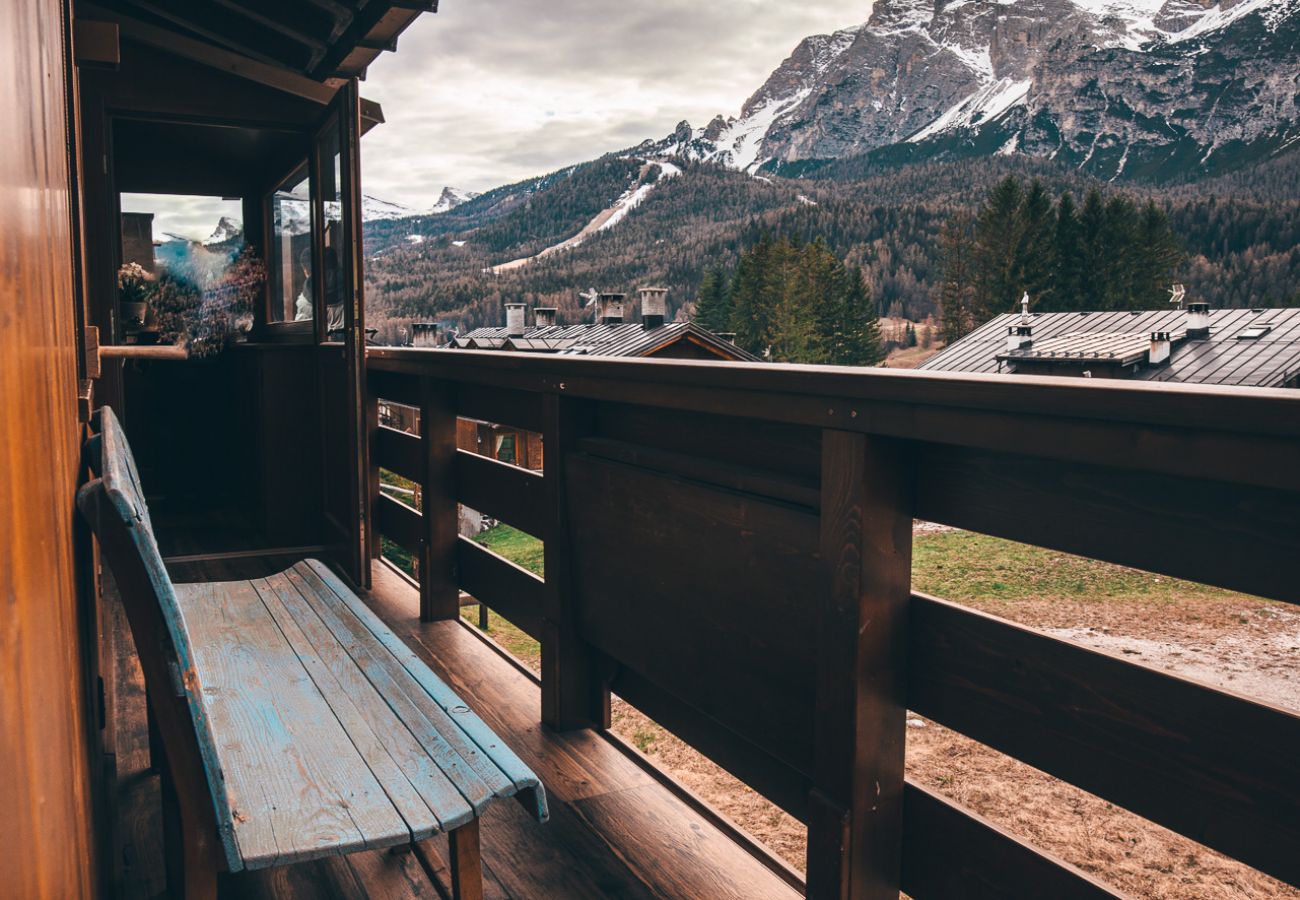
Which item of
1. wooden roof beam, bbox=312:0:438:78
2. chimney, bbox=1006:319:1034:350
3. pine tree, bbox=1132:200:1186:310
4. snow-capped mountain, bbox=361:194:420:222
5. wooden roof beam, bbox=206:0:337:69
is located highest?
snow-capped mountain, bbox=361:194:420:222

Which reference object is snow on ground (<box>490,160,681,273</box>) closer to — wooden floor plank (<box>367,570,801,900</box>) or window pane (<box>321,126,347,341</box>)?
window pane (<box>321,126,347,341</box>)

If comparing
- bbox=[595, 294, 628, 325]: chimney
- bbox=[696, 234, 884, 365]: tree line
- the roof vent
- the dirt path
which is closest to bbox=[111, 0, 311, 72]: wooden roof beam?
the dirt path

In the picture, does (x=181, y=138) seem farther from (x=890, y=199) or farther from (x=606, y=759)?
(x=890, y=199)

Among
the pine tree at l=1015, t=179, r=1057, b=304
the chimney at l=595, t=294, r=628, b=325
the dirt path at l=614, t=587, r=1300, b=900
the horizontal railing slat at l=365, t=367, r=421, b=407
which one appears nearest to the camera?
the horizontal railing slat at l=365, t=367, r=421, b=407

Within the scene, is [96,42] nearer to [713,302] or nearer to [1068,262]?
[1068,262]

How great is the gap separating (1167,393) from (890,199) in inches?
3457

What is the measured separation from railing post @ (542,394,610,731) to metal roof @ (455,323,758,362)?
18.9m

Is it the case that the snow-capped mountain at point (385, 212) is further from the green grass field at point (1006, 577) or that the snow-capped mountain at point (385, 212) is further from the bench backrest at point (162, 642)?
the bench backrest at point (162, 642)

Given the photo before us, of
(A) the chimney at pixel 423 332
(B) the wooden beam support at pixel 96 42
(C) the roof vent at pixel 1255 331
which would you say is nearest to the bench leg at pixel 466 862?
(B) the wooden beam support at pixel 96 42

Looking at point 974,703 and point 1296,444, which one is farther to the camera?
point 974,703

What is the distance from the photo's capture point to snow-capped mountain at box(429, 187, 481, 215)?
163 m

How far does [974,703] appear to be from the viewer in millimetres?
1316

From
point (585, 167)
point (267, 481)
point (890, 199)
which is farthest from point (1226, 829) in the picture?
point (585, 167)

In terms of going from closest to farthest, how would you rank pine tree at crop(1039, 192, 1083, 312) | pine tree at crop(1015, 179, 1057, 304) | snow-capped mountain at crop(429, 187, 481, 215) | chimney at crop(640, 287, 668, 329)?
1. chimney at crop(640, 287, 668, 329)
2. pine tree at crop(1039, 192, 1083, 312)
3. pine tree at crop(1015, 179, 1057, 304)
4. snow-capped mountain at crop(429, 187, 481, 215)
